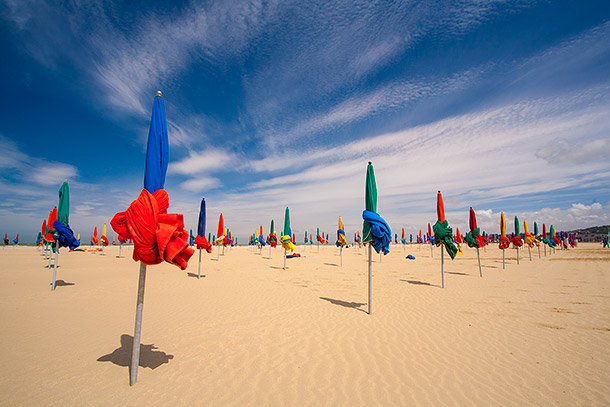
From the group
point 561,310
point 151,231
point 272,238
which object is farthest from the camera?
point 272,238

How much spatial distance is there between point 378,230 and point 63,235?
1396 cm

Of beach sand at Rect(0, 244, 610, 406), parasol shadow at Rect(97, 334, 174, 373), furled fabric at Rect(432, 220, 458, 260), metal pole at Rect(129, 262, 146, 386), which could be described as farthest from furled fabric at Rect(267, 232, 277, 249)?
metal pole at Rect(129, 262, 146, 386)

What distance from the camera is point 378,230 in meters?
9.12

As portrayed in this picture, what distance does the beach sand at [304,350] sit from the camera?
463 centimetres

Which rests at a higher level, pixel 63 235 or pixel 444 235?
pixel 444 235

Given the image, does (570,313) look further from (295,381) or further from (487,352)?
(295,381)

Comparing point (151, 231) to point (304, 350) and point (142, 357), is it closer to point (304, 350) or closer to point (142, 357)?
point (142, 357)

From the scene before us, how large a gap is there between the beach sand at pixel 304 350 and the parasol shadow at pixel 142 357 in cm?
4

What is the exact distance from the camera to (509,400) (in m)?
4.60

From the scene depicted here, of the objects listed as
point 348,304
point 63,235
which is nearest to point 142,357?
point 348,304

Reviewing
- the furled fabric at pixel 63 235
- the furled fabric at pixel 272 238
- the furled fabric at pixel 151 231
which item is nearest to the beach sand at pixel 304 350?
the furled fabric at pixel 63 235

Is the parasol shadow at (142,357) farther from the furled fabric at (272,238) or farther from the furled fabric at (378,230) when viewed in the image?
the furled fabric at (272,238)

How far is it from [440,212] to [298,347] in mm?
11647

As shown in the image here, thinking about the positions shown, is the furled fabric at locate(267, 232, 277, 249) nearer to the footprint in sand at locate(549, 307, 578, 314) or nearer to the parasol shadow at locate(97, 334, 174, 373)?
the parasol shadow at locate(97, 334, 174, 373)
